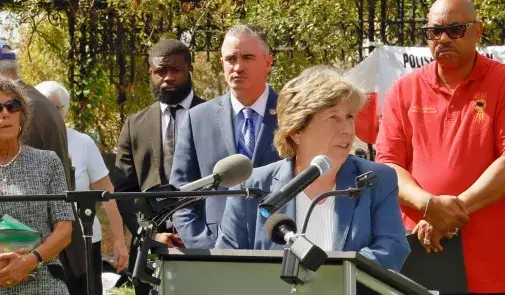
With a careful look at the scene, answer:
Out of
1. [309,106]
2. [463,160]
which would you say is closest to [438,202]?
[463,160]

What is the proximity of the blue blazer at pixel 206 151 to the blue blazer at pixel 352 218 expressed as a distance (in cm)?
113

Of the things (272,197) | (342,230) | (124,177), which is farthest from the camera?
(124,177)

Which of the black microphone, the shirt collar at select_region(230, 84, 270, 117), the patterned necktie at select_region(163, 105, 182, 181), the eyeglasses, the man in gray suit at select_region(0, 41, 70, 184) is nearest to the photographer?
the black microphone

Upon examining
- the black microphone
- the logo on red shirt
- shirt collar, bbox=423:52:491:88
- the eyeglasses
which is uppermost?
the eyeglasses

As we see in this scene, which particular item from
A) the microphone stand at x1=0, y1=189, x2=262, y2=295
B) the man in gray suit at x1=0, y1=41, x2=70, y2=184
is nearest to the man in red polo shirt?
the man in gray suit at x1=0, y1=41, x2=70, y2=184

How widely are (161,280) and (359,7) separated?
881cm

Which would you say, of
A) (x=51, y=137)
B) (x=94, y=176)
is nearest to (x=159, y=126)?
(x=94, y=176)

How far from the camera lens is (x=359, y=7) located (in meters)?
12.1

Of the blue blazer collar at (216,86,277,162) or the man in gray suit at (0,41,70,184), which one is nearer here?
the blue blazer collar at (216,86,277,162)

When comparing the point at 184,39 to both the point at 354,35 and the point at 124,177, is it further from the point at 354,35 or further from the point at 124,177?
the point at 124,177

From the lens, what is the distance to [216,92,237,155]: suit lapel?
5996 millimetres

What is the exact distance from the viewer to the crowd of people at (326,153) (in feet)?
14.9

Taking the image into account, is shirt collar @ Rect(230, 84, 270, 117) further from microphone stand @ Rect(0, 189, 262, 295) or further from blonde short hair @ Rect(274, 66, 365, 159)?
microphone stand @ Rect(0, 189, 262, 295)

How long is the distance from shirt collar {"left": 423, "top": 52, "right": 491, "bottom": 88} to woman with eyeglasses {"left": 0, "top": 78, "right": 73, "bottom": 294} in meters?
2.02
